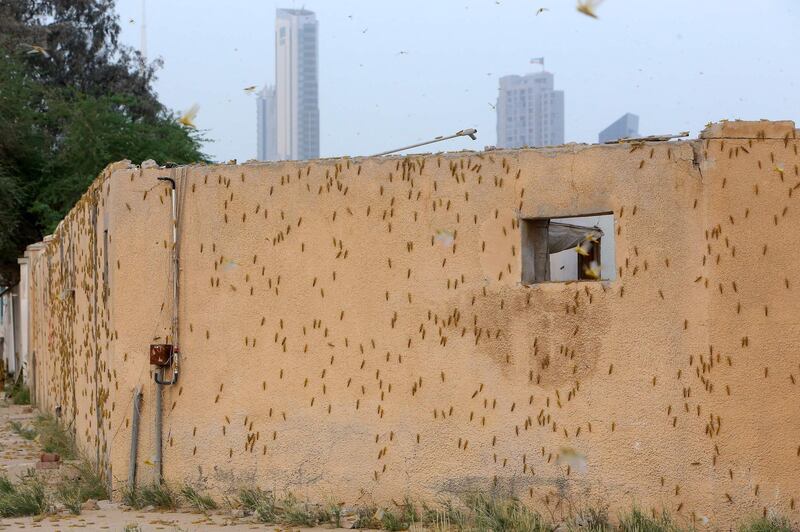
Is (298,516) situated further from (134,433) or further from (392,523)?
(134,433)

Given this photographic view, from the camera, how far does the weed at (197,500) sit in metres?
8.96

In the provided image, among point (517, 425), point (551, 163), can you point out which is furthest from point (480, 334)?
point (551, 163)

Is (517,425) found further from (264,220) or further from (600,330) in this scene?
Answer: (264,220)

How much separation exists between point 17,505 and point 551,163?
507 cm

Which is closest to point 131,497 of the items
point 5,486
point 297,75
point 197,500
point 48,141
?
point 197,500

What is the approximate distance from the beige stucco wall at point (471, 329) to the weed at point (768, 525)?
8cm

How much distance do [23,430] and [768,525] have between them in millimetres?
10913

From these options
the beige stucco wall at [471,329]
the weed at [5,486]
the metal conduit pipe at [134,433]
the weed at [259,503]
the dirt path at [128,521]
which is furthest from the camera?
the weed at [5,486]

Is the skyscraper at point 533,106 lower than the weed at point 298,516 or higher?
higher

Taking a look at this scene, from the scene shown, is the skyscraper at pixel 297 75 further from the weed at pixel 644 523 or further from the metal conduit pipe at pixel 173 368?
the weed at pixel 644 523

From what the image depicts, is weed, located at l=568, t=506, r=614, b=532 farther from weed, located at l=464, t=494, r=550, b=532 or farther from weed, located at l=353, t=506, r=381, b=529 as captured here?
weed, located at l=353, t=506, r=381, b=529

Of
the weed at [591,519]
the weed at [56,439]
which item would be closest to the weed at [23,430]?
the weed at [56,439]

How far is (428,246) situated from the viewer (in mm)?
8453

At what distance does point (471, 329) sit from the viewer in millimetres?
8305
